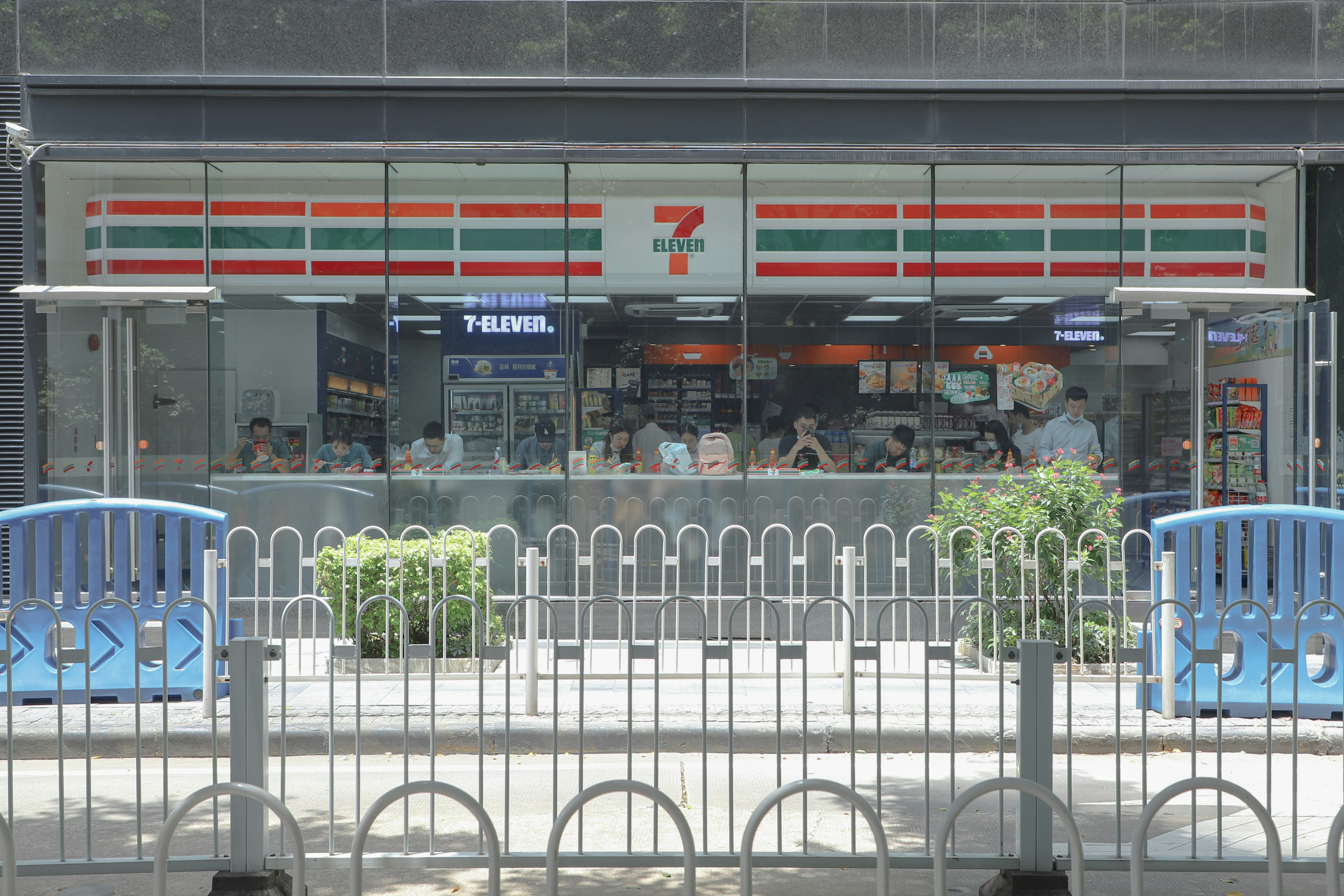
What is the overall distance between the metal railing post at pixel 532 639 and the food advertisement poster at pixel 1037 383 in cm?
580

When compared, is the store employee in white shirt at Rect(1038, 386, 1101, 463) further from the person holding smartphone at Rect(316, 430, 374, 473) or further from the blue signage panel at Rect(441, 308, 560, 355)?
the person holding smartphone at Rect(316, 430, 374, 473)

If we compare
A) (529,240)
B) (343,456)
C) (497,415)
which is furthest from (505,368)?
(343,456)

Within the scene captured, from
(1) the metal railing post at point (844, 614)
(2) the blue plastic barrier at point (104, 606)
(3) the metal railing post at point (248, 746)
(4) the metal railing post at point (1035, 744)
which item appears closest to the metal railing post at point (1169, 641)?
(1) the metal railing post at point (844, 614)

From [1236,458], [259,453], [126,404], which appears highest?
[126,404]

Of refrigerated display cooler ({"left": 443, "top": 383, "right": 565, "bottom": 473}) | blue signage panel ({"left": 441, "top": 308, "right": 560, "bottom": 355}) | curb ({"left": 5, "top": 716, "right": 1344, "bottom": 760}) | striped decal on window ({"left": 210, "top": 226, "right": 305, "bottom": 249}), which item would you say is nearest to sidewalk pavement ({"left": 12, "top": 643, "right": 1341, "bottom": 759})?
curb ({"left": 5, "top": 716, "right": 1344, "bottom": 760})

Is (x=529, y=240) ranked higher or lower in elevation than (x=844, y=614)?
higher

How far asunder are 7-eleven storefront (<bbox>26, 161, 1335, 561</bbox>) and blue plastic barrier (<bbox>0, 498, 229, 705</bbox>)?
335 centimetres

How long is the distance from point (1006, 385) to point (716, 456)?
124 inches

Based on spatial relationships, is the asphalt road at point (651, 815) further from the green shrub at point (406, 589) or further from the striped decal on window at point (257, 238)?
the striped decal on window at point (257, 238)

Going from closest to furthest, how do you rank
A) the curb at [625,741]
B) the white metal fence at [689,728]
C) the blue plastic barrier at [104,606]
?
the white metal fence at [689,728] < the curb at [625,741] < the blue plastic barrier at [104,606]

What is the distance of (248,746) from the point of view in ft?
14.1

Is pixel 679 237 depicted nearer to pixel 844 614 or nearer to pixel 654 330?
pixel 654 330

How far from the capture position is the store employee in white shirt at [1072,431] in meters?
11.1

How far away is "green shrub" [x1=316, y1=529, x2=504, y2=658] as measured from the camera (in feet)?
27.8
